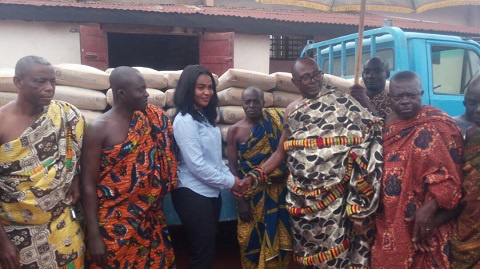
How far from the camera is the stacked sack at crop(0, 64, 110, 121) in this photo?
3.04m

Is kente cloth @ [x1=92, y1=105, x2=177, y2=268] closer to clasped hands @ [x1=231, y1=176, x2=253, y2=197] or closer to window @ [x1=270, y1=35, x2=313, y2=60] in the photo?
clasped hands @ [x1=231, y1=176, x2=253, y2=197]

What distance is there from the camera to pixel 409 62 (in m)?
4.09

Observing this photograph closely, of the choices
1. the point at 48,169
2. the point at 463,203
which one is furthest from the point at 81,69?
the point at 463,203

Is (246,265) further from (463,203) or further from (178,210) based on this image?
(463,203)

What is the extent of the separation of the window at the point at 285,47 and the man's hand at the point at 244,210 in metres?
8.14

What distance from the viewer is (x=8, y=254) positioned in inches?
73.0

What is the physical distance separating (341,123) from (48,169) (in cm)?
155

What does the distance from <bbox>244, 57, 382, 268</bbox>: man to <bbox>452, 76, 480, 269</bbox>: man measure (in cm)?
40

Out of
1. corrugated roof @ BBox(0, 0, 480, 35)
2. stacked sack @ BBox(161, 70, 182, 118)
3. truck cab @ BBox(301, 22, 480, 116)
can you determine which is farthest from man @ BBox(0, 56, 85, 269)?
corrugated roof @ BBox(0, 0, 480, 35)

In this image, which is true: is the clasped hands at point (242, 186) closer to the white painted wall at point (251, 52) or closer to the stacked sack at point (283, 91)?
the stacked sack at point (283, 91)

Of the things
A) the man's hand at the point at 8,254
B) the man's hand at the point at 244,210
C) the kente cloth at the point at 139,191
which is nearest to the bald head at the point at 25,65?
the kente cloth at the point at 139,191

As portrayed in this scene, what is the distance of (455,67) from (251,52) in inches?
187

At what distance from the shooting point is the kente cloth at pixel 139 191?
218 cm

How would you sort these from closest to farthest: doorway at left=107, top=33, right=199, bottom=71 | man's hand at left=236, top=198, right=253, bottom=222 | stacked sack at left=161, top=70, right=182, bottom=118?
1. man's hand at left=236, top=198, right=253, bottom=222
2. stacked sack at left=161, top=70, right=182, bottom=118
3. doorway at left=107, top=33, right=199, bottom=71
